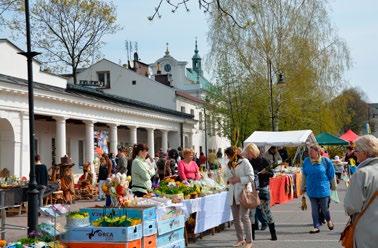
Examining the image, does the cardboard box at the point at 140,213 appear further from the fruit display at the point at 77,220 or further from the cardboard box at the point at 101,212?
the fruit display at the point at 77,220

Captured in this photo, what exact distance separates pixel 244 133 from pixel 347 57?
8.83m

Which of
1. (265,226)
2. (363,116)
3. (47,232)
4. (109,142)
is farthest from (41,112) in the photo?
(363,116)

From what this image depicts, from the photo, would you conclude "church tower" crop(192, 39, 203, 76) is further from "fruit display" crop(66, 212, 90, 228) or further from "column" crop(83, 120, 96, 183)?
"fruit display" crop(66, 212, 90, 228)

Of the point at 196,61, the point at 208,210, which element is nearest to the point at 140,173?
the point at 208,210

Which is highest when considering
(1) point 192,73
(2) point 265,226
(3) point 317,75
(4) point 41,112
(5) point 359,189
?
(1) point 192,73

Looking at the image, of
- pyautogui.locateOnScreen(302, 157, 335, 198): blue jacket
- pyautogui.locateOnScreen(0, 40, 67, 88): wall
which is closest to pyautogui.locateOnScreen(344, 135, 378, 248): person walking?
pyautogui.locateOnScreen(302, 157, 335, 198): blue jacket

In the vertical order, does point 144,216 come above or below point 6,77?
below

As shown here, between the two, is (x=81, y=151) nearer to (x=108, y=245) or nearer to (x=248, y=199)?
(x=248, y=199)

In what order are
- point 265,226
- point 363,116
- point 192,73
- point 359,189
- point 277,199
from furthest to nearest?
1. point 363,116
2. point 192,73
3. point 277,199
4. point 265,226
5. point 359,189

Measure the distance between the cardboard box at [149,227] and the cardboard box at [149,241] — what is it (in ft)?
0.19

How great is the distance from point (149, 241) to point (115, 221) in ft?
2.52

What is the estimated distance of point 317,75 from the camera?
4088cm

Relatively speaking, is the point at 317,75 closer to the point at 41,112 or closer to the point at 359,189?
the point at 41,112

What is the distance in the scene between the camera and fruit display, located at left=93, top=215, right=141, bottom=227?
329 inches
